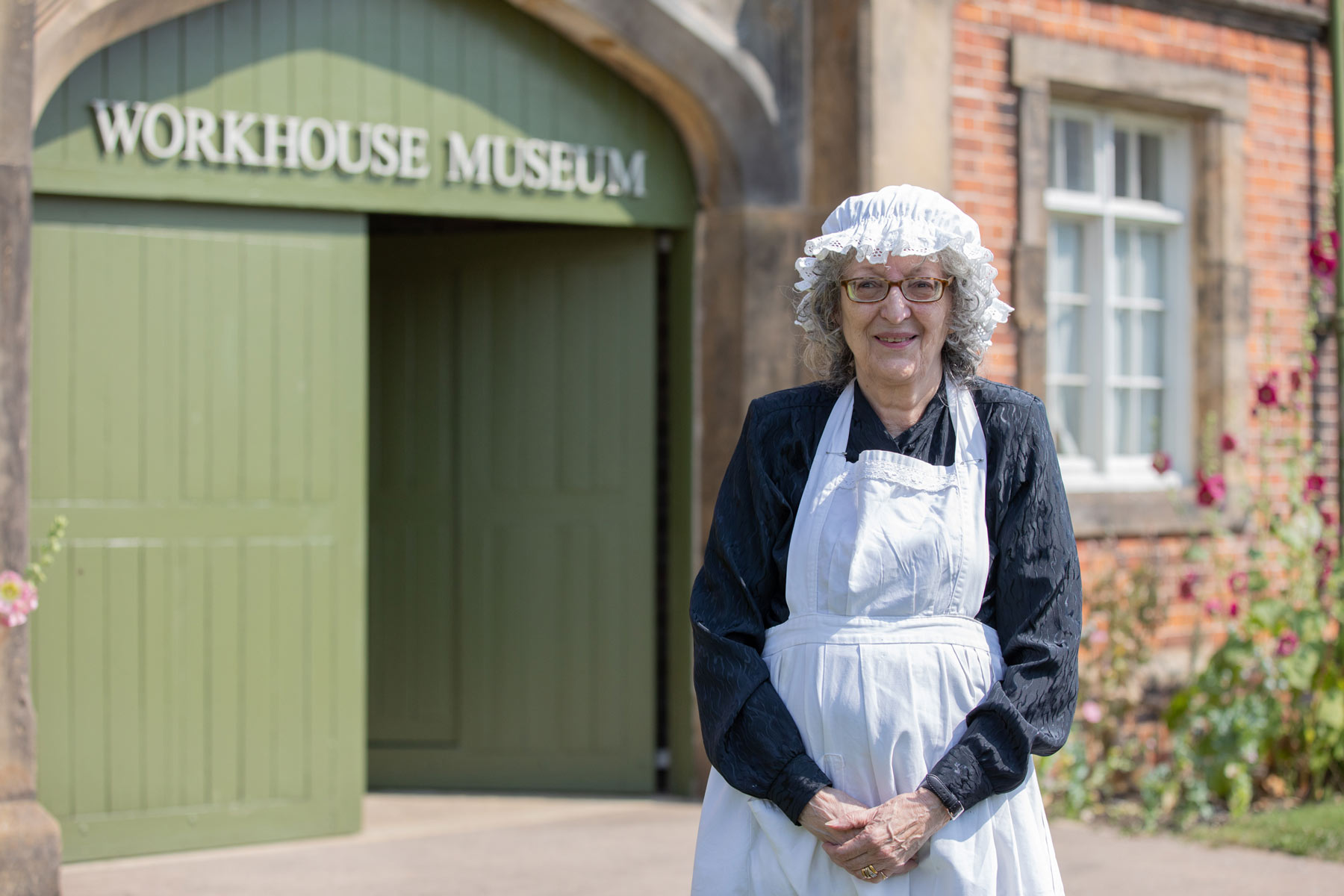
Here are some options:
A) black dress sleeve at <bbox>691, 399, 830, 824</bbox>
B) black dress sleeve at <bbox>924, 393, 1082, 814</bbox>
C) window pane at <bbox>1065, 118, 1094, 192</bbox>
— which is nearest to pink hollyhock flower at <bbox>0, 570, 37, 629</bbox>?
black dress sleeve at <bbox>691, 399, 830, 824</bbox>

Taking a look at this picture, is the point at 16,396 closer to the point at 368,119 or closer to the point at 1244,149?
the point at 368,119

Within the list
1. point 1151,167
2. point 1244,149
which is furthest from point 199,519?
point 1244,149

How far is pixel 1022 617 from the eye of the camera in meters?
2.33

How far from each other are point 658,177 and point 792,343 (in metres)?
0.87

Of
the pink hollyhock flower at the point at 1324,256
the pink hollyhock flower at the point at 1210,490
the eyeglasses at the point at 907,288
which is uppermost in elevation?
the pink hollyhock flower at the point at 1324,256

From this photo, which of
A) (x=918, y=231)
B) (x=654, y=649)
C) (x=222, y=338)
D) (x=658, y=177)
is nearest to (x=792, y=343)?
(x=658, y=177)

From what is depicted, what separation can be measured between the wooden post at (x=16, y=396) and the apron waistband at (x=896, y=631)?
3.03m

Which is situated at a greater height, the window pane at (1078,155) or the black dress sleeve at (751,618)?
the window pane at (1078,155)

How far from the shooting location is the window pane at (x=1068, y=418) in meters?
6.93

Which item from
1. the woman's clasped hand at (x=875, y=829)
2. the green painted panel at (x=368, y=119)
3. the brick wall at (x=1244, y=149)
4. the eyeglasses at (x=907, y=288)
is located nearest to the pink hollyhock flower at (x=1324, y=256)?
the brick wall at (x=1244, y=149)

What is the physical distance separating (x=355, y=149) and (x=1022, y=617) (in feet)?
12.7

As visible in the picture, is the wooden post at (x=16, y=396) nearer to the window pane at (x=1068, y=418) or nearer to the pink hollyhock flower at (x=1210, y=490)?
the window pane at (x=1068, y=418)

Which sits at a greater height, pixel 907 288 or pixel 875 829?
pixel 907 288

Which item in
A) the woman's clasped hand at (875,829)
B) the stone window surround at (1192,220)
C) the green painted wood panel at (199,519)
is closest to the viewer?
the woman's clasped hand at (875,829)
